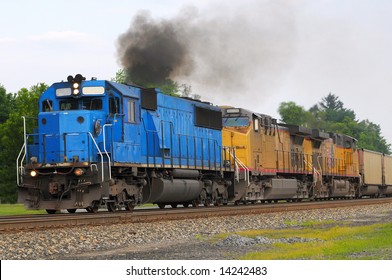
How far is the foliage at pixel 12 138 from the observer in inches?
2324

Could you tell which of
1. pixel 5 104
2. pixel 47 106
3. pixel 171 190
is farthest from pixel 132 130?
pixel 5 104

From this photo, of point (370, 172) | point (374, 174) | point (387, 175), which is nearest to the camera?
point (370, 172)

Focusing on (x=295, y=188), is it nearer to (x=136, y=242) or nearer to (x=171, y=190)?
(x=171, y=190)

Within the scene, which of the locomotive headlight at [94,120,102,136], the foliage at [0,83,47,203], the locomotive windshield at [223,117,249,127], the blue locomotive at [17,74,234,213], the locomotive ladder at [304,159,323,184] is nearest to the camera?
the blue locomotive at [17,74,234,213]

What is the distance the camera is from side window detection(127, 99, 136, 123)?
23.0 meters

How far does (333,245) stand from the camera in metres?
13.3

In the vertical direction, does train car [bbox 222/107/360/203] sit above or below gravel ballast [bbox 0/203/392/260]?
above

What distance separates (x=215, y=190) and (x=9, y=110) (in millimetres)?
56514

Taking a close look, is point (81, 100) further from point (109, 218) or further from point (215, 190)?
point (215, 190)

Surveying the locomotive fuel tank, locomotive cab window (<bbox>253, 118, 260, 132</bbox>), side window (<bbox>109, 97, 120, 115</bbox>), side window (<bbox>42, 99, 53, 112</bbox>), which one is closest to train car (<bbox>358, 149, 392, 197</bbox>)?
locomotive cab window (<bbox>253, 118, 260, 132</bbox>)

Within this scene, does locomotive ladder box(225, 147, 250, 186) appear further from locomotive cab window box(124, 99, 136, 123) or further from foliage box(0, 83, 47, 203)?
foliage box(0, 83, 47, 203)

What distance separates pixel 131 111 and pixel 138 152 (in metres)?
1.36

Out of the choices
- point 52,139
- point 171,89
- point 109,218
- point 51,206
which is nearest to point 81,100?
point 52,139

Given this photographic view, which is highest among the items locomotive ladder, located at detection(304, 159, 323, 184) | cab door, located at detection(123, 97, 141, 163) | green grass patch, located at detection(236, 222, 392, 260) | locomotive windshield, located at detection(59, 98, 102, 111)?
locomotive windshield, located at detection(59, 98, 102, 111)
